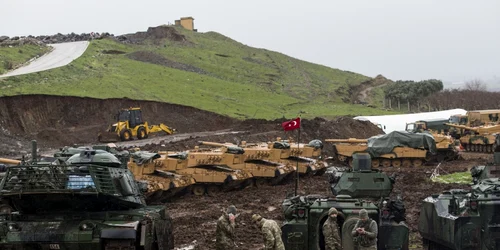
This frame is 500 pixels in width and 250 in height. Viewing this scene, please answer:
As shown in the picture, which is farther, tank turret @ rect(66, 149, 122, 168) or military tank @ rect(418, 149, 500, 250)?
tank turret @ rect(66, 149, 122, 168)

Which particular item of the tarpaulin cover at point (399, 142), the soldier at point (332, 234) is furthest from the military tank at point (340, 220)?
the tarpaulin cover at point (399, 142)

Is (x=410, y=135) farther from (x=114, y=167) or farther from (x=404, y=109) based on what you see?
(x=404, y=109)

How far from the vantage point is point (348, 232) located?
14.4 metres

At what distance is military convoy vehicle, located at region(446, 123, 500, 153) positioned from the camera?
2051 inches

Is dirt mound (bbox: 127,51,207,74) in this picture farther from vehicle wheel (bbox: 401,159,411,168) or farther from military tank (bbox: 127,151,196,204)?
military tank (bbox: 127,151,196,204)

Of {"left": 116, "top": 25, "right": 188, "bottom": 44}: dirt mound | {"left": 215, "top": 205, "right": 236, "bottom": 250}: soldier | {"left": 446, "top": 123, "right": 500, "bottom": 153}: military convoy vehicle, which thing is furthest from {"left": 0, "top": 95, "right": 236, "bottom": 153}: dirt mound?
{"left": 116, "top": 25, "right": 188, "bottom": 44}: dirt mound

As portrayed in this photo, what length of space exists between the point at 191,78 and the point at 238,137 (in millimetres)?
28371

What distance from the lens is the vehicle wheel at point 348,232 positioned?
14.3 metres

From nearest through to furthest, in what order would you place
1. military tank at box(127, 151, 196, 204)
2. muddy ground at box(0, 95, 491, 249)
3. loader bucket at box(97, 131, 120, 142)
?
1. muddy ground at box(0, 95, 491, 249)
2. military tank at box(127, 151, 196, 204)
3. loader bucket at box(97, 131, 120, 142)

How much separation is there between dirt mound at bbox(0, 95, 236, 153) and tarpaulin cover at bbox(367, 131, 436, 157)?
1883 cm

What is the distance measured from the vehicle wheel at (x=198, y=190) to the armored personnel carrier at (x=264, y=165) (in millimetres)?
1864

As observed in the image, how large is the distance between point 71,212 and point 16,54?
58.4 meters

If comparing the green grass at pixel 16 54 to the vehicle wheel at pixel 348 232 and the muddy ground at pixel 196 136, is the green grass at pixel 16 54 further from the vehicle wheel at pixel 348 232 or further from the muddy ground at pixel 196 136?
the vehicle wheel at pixel 348 232

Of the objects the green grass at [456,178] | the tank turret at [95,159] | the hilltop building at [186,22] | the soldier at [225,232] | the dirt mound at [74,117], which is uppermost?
the hilltop building at [186,22]
